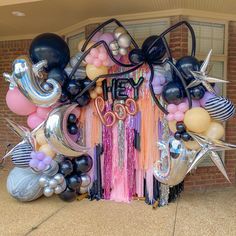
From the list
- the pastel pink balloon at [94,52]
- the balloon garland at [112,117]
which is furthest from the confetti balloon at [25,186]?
the pastel pink balloon at [94,52]

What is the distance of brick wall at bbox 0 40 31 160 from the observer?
20.4 feet

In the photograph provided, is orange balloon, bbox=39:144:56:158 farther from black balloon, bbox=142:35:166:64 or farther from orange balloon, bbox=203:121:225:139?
orange balloon, bbox=203:121:225:139

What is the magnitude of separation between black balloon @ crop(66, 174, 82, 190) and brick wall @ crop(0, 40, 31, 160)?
258 cm

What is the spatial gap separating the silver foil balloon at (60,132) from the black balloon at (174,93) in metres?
1.25

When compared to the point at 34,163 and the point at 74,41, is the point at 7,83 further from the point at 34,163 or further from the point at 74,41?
the point at 34,163

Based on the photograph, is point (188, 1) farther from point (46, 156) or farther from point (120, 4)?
point (46, 156)

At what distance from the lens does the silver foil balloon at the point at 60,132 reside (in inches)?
149

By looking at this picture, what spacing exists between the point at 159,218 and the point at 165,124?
1.15 m

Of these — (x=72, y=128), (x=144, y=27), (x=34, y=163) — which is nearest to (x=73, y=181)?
(x=34, y=163)

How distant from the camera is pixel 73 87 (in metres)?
3.94

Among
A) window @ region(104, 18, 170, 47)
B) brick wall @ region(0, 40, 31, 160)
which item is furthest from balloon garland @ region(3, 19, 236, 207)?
brick wall @ region(0, 40, 31, 160)

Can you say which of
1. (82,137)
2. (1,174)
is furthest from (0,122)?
(82,137)

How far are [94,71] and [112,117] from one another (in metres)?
0.66

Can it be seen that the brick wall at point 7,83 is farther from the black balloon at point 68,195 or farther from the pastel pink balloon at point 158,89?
the pastel pink balloon at point 158,89
